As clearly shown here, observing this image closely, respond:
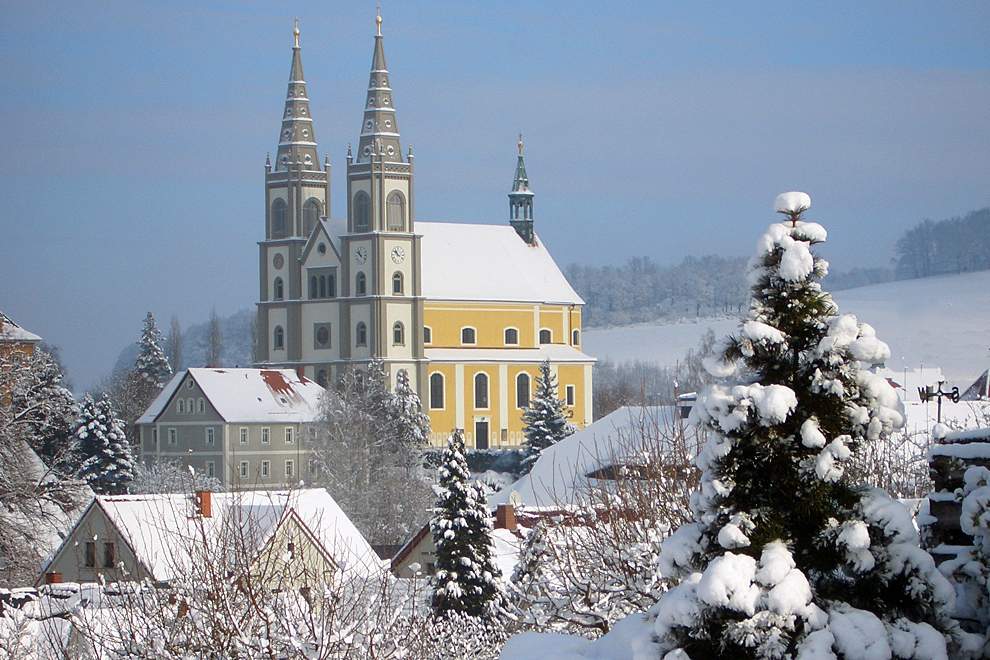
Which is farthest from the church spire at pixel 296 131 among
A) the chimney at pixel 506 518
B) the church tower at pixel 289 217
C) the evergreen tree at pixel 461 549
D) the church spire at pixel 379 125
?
the evergreen tree at pixel 461 549

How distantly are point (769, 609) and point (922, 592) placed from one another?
72cm

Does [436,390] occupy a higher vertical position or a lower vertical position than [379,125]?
lower

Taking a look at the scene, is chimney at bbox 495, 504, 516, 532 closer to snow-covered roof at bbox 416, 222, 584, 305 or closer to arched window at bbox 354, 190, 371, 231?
arched window at bbox 354, 190, 371, 231

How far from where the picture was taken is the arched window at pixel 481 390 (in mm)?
75250

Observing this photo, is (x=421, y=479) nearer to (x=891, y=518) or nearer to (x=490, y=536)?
(x=490, y=536)

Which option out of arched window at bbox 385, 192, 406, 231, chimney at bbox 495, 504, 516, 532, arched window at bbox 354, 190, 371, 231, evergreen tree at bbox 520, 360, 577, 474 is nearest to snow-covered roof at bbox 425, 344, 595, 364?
evergreen tree at bbox 520, 360, 577, 474

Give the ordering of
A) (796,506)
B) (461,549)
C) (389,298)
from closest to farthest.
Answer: (796,506)
(461,549)
(389,298)

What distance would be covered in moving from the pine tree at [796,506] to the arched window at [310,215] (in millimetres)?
71097

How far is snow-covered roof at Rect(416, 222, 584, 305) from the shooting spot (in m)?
77.3

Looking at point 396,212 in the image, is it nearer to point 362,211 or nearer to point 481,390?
point 362,211

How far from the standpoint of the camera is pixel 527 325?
78500 millimetres

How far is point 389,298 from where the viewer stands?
237 feet

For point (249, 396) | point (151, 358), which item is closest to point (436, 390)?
point (249, 396)

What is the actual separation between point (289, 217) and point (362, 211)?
5030mm
